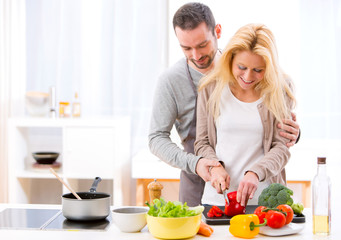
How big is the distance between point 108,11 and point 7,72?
944mm

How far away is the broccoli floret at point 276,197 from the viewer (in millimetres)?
1909

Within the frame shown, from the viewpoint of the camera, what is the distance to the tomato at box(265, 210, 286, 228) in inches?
67.7

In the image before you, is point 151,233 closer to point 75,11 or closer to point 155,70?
point 155,70

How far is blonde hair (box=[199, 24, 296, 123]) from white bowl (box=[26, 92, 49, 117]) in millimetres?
1859

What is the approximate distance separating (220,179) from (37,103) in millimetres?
2208

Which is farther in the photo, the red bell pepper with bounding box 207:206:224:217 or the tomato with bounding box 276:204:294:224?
the red bell pepper with bounding box 207:206:224:217

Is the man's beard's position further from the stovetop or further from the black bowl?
the black bowl

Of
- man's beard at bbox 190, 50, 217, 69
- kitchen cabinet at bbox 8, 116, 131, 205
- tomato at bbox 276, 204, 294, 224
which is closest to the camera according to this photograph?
tomato at bbox 276, 204, 294, 224

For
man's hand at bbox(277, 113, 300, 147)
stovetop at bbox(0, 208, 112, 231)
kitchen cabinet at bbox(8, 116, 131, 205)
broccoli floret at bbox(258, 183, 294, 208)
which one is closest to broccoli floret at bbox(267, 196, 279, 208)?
broccoli floret at bbox(258, 183, 294, 208)

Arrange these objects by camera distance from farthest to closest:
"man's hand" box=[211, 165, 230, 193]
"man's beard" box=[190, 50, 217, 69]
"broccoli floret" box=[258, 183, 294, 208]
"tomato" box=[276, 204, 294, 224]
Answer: "man's beard" box=[190, 50, 217, 69] → "man's hand" box=[211, 165, 230, 193] → "broccoli floret" box=[258, 183, 294, 208] → "tomato" box=[276, 204, 294, 224]

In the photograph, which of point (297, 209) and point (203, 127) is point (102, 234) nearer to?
point (297, 209)

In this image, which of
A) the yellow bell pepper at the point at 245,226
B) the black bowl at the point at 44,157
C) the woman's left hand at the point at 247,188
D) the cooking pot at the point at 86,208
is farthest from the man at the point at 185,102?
the black bowl at the point at 44,157

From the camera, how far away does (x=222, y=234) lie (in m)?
1.74

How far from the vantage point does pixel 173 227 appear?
166cm
